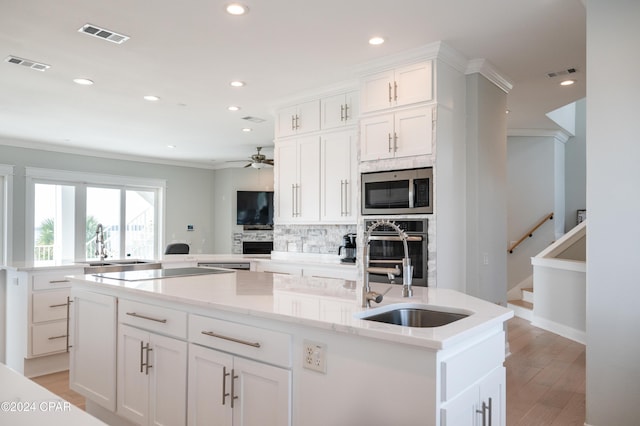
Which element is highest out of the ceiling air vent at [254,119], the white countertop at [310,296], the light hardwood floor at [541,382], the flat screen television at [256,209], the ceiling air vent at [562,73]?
the ceiling air vent at [562,73]

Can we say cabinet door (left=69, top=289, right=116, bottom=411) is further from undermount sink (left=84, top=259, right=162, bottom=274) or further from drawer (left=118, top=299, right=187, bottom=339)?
undermount sink (left=84, top=259, right=162, bottom=274)

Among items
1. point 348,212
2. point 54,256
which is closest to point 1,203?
point 54,256

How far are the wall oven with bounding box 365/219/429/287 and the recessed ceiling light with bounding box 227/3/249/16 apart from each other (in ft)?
6.91

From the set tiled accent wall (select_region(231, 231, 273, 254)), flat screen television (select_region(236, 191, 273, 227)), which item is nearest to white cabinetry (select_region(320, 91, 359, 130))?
flat screen television (select_region(236, 191, 273, 227))

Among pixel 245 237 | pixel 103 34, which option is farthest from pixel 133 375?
pixel 245 237

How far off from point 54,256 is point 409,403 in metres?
8.34

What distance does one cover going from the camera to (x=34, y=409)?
83 centimetres

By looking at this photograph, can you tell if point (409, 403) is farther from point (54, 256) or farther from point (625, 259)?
point (54, 256)

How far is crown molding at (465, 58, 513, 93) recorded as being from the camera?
13.1 feet

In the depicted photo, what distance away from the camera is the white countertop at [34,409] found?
785mm

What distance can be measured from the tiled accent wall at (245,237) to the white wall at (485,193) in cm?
625

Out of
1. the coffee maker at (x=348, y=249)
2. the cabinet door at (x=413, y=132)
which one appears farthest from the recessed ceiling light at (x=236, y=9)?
the coffee maker at (x=348, y=249)

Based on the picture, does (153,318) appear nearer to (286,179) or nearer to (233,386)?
(233,386)

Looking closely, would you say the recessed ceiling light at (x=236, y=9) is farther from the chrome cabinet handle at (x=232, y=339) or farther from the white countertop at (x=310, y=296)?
the chrome cabinet handle at (x=232, y=339)
